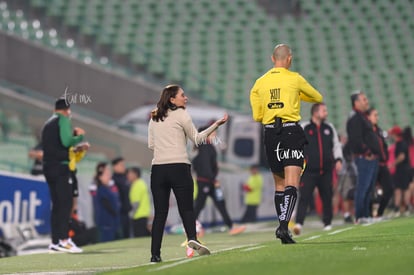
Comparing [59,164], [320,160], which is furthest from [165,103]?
[320,160]

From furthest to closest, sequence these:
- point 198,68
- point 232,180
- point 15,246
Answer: point 198,68 → point 232,180 → point 15,246

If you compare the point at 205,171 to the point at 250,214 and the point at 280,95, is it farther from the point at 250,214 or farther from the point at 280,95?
the point at 280,95

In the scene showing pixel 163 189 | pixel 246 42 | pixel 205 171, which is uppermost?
pixel 246 42

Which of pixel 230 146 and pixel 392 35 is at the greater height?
pixel 392 35

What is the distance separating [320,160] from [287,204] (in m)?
5.76

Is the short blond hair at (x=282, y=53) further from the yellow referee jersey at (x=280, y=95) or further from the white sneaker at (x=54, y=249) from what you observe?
the white sneaker at (x=54, y=249)

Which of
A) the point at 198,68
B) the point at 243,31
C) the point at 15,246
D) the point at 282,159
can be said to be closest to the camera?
the point at 282,159

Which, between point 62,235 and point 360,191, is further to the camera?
point 360,191

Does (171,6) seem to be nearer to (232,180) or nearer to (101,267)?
(232,180)

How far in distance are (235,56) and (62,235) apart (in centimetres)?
2203

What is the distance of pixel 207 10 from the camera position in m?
40.0


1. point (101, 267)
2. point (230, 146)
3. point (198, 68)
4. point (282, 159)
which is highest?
point (198, 68)

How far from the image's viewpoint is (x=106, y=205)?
21.7 metres

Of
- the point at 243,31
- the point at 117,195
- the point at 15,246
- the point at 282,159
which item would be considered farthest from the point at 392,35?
the point at 282,159
